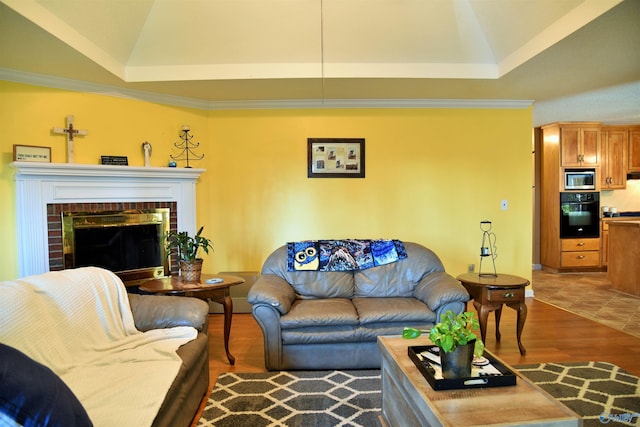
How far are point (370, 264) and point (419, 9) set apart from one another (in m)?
2.31

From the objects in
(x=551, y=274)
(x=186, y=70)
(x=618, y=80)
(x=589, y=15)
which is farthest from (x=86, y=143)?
(x=551, y=274)

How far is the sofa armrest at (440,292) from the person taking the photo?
2680 mm

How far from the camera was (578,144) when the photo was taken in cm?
611

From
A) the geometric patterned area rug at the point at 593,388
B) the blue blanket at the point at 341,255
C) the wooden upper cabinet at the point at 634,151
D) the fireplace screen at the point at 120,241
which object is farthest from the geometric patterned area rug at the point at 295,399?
the wooden upper cabinet at the point at 634,151

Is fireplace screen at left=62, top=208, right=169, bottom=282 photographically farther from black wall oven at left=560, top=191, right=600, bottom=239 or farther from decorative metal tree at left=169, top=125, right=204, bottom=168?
black wall oven at left=560, top=191, right=600, bottom=239

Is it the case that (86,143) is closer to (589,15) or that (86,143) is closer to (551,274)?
(589,15)

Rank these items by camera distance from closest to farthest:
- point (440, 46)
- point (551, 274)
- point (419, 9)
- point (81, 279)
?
point (81, 279), point (419, 9), point (440, 46), point (551, 274)

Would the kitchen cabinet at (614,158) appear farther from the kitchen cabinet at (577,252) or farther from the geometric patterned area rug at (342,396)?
the geometric patterned area rug at (342,396)

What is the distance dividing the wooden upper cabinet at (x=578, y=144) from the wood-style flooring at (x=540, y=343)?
3279 millimetres

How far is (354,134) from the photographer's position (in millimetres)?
4453

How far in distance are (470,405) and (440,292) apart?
135 centimetres

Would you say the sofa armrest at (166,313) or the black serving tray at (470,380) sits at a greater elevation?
the sofa armrest at (166,313)

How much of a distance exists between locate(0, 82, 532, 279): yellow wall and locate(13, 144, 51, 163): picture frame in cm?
152

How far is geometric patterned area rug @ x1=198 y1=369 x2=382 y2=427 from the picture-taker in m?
2.08
